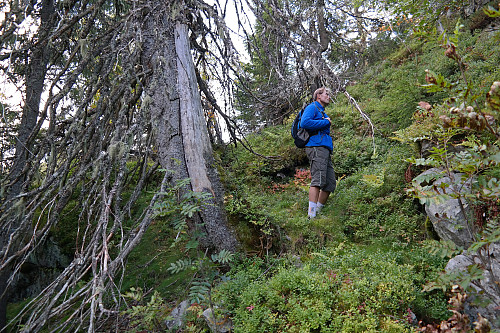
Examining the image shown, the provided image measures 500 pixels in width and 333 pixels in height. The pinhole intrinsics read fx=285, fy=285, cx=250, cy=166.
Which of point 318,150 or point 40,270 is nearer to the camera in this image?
point 318,150

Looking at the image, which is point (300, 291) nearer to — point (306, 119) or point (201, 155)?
point (201, 155)

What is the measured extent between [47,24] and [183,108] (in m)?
2.29

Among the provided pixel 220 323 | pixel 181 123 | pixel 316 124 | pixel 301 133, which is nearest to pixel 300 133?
pixel 301 133

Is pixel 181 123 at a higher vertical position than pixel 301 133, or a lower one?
higher

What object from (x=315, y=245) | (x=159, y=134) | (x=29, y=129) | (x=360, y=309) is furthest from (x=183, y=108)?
(x=29, y=129)

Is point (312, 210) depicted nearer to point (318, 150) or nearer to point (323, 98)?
point (318, 150)

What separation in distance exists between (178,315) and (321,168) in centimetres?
301

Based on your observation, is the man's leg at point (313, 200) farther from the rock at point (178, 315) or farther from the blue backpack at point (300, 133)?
the rock at point (178, 315)

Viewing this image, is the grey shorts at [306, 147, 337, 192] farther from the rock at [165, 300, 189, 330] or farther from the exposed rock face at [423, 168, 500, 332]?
the rock at [165, 300, 189, 330]

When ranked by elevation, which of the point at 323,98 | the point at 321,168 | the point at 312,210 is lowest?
the point at 312,210

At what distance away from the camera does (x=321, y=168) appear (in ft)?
15.5

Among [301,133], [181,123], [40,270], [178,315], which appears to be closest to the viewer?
[178,315]

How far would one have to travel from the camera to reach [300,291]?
310 centimetres

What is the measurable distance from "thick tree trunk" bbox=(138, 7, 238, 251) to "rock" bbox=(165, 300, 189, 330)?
81 cm
